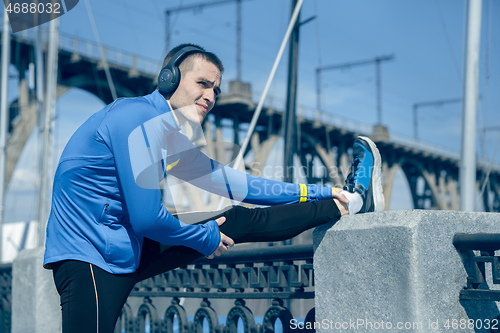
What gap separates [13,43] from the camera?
18.0 meters

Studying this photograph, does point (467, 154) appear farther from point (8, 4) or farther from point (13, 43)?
point (13, 43)

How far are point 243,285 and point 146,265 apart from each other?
98cm

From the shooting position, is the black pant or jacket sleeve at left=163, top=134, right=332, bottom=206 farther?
jacket sleeve at left=163, top=134, right=332, bottom=206

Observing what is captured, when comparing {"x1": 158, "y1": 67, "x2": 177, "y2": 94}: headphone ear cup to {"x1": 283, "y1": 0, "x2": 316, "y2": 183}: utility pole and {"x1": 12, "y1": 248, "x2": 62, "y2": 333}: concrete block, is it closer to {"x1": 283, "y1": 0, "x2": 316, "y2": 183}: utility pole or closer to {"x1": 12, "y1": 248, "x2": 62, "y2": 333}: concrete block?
{"x1": 12, "y1": 248, "x2": 62, "y2": 333}: concrete block

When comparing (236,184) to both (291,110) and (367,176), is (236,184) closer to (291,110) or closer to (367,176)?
(367,176)

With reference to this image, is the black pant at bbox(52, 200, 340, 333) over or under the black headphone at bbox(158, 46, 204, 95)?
under

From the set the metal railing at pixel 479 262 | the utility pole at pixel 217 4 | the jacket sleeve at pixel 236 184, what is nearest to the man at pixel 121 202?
the jacket sleeve at pixel 236 184

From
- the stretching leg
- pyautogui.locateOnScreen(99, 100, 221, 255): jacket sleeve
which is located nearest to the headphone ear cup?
pyautogui.locateOnScreen(99, 100, 221, 255): jacket sleeve

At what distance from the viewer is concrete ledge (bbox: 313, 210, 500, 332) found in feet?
6.80

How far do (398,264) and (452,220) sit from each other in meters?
0.32

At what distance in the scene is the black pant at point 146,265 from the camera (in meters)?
2.00

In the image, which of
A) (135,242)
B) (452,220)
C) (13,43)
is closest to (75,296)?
(135,242)

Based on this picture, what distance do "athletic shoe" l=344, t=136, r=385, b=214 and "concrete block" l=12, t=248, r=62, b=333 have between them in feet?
8.38

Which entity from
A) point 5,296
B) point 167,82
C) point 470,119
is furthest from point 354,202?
point 470,119
